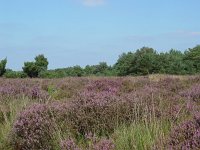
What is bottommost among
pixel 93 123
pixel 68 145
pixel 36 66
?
pixel 68 145

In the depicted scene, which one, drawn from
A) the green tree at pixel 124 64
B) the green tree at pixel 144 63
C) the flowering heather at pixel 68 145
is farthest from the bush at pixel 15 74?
the flowering heather at pixel 68 145

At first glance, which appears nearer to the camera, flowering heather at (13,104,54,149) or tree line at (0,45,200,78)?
flowering heather at (13,104,54,149)

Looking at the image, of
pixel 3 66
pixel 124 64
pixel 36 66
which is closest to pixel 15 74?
pixel 36 66

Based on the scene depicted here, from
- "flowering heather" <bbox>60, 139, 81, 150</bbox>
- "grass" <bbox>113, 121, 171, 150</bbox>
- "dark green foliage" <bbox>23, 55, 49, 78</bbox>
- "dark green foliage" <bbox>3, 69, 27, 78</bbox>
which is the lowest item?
"flowering heather" <bbox>60, 139, 81, 150</bbox>

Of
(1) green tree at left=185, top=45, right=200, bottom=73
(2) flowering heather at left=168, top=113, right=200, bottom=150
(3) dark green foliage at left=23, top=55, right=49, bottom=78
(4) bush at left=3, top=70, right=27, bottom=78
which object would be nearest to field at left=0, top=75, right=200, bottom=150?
(2) flowering heather at left=168, top=113, right=200, bottom=150

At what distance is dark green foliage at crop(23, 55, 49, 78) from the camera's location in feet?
97.7

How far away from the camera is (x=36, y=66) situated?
2983 cm

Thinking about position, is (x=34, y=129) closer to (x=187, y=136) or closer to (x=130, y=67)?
(x=187, y=136)

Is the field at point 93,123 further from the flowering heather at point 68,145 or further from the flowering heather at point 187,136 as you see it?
the flowering heather at point 187,136

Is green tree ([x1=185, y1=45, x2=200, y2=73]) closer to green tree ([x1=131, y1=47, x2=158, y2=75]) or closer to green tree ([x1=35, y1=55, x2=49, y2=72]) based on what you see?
green tree ([x1=131, y1=47, x2=158, y2=75])

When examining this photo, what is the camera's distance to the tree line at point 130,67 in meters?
29.9

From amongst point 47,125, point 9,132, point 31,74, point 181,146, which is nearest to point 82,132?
point 47,125

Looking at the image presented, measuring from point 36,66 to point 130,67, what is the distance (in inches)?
221

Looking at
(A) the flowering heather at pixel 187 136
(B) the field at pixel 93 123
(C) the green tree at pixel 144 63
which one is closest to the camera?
(A) the flowering heather at pixel 187 136
